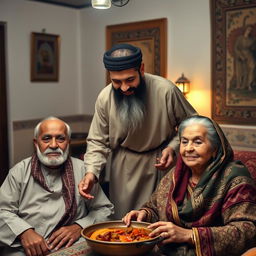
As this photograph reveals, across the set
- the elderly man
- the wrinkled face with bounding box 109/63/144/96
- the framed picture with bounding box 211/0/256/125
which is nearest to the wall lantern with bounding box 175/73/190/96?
the framed picture with bounding box 211/0/256/125

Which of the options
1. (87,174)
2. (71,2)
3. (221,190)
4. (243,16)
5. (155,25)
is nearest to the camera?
(221,190)

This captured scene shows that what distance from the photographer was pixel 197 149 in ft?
6.63

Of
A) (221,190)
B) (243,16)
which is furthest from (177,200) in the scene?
(243,16)

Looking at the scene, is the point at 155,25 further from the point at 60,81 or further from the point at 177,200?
the point at 177,200

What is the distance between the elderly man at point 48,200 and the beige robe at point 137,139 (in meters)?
0.21

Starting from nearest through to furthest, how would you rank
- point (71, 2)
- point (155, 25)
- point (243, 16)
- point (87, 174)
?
1. point (87, 174)
2. point (243, 16)
3. point (155, 25)
4. point (71, 2)

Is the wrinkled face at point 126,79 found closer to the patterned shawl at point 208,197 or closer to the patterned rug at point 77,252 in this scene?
the patterned shawl at point 208,197

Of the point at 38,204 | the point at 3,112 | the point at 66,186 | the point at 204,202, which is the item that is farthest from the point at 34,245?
the point at 3,112

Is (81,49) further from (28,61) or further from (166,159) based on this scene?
(166,159)

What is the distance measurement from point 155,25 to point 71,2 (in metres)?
1.33

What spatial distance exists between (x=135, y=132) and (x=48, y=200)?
0.69 metres

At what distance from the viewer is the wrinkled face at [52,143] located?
2488mm

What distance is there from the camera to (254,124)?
427 cm

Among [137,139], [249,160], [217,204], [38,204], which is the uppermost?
[137,139]
